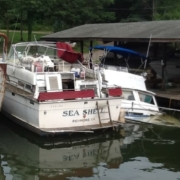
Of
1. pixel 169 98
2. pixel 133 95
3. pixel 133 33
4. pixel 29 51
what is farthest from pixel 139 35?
pixel 29 51

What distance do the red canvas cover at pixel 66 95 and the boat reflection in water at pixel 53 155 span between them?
1.51 meters

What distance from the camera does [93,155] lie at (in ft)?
43.3

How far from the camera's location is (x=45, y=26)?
5844cm

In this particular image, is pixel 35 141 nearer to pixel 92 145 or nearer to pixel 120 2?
pixel 92 145

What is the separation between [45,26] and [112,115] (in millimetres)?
45080

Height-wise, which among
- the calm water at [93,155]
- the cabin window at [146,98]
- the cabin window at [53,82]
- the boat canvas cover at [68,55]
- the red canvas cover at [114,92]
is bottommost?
the calm water at [93,155]

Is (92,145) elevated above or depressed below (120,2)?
below

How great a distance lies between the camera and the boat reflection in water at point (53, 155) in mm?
11484

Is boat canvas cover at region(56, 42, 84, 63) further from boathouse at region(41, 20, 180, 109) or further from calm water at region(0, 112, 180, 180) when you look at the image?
boathouse at region(41, 20, 180, 109)

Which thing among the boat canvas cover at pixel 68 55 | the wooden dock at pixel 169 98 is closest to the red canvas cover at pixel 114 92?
the boat canvas cover at pixel 68 55

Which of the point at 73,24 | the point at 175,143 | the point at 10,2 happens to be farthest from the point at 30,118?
the point at 73,24

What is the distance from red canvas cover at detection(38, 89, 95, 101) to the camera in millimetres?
13712

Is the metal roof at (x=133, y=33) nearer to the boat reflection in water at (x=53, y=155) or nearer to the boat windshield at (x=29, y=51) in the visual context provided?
the boat windshield at (x=29, y=51)

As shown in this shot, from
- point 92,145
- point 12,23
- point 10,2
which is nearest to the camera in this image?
point 92,145
